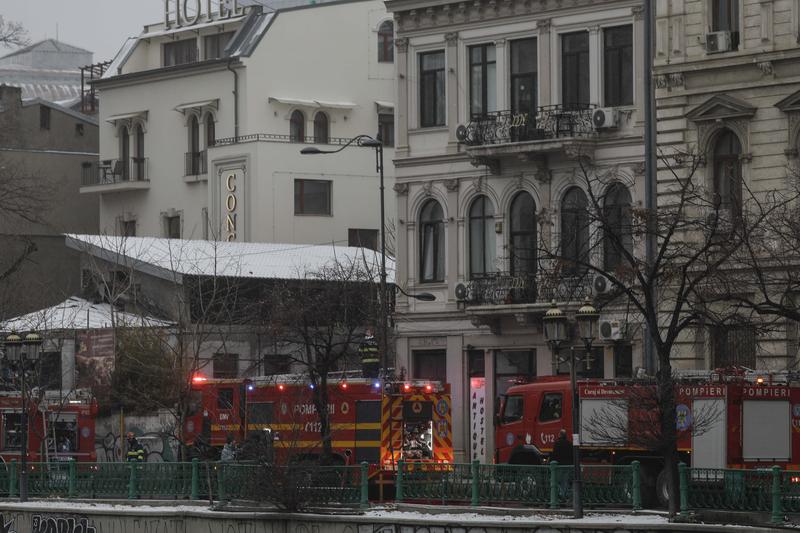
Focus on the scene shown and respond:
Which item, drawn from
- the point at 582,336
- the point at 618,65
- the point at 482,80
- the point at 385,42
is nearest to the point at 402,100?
the point at 482,80

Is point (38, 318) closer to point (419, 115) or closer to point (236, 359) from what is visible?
point (236, 359)

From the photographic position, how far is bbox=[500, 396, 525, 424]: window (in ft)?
143

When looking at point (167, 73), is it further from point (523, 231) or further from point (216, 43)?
point (523, 231)

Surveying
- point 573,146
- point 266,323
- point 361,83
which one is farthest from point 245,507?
point 361,83

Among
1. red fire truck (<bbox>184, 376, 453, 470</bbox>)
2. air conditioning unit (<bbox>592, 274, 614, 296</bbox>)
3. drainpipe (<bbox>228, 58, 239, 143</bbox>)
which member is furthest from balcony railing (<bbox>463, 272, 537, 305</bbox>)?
drainpipe (<bbox>228, 58, 239, 143</bbox>)

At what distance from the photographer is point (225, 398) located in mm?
51688

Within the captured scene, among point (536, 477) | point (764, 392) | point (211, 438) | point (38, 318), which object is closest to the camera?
point (536, 477)

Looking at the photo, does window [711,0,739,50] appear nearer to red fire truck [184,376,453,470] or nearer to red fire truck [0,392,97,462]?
red fire truck [184,376,453,470]

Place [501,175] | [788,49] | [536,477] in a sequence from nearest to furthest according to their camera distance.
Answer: [536,477], [788,49], [501,175]

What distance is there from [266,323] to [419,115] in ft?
39.1

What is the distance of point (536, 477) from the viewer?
36.1 meters

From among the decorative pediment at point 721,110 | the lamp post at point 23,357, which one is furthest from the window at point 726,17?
the lamp post at point 23,357

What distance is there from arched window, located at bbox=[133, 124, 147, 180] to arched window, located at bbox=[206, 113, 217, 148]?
12.8 ft

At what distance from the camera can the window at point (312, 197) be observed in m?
78.4
